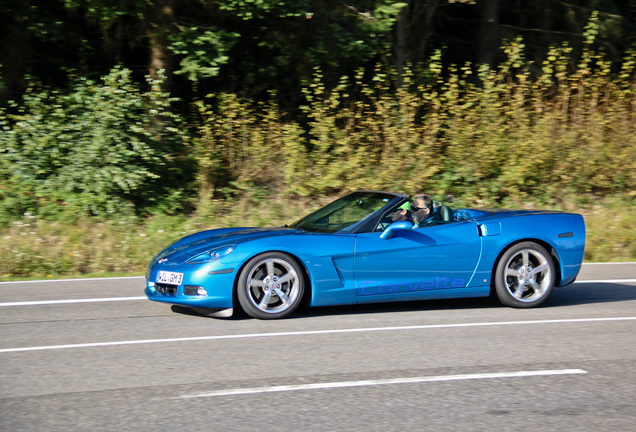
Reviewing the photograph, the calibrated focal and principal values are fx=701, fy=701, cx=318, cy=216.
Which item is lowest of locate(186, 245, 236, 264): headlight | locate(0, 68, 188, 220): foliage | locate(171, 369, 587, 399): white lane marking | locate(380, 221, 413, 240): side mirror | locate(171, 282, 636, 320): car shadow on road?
locate(171, 369, 587, 399): white lane marking

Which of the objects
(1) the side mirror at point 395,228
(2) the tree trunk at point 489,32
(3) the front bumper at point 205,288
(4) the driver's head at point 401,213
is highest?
(2) the tree trunk at point 489,32

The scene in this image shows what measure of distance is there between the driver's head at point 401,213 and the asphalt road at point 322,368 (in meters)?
0.96

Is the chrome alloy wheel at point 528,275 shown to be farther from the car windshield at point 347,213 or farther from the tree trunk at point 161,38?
the tree trunk at point 161,38

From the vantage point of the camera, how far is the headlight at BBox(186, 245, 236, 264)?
21.9 ft

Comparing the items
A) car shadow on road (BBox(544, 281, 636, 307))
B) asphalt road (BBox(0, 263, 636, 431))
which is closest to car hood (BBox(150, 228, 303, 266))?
asphalt road (BBox(0, 263, 636, 431))

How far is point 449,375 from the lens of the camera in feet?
16.3

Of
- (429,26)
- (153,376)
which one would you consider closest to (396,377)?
(153,376)

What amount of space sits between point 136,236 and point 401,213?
565 centimetres

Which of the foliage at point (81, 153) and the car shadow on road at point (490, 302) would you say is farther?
the foliage at point (81, 153)

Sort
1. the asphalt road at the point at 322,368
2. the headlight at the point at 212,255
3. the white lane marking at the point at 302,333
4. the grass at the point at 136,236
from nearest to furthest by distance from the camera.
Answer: the asphalt road at the point at 322,368 → the white lane marking at the point at 302,333 → the headlight at the point at 212,255 → the grass at the point at 136,236

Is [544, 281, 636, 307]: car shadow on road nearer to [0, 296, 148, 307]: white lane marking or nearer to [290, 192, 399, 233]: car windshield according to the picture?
[290, 192, 399, 233]: car windshield

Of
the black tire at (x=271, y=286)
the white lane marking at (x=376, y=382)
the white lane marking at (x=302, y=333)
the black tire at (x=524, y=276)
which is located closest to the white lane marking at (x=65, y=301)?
the black tire at (x=271, y=286)

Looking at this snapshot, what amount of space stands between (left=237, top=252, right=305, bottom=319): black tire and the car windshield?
706 mm

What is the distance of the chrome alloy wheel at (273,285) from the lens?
6742 millimetres
